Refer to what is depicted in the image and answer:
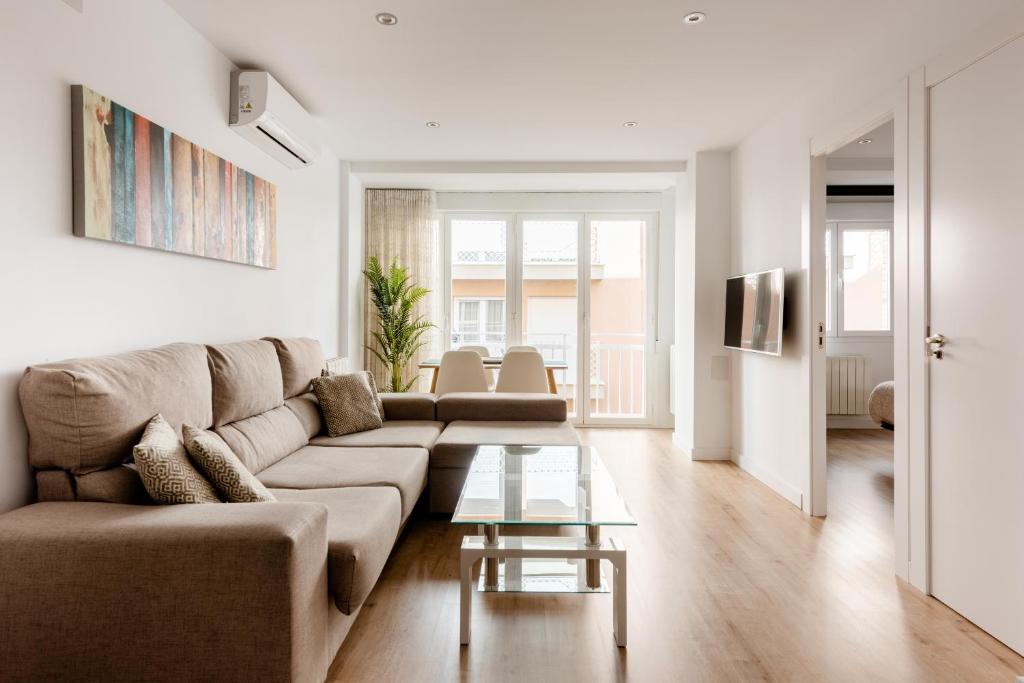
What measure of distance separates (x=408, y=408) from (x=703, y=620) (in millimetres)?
2427

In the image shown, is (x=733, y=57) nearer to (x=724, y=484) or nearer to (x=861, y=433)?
(x=724, y=484)

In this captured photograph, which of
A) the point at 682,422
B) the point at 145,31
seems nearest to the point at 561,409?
the point at 682,422

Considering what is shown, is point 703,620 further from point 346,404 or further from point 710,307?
point 710,307

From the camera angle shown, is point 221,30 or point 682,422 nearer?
point 221,30

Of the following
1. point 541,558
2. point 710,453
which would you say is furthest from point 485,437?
point 710,453

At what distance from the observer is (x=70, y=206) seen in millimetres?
2035

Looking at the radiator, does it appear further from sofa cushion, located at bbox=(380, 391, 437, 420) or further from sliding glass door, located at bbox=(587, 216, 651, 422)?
sofa cushion, located at bbox=(380, 391, 437, 420)

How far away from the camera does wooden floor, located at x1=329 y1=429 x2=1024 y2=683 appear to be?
1874mm

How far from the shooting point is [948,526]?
2326 millimetres

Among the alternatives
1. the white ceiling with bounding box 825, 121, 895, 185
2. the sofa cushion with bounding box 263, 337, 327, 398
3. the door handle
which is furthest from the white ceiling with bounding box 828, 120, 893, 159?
the sofa cushion with bounding box 263, 337, 327, 398

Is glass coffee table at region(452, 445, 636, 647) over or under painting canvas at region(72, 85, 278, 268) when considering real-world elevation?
under

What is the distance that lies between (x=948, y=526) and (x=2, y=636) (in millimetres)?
3131

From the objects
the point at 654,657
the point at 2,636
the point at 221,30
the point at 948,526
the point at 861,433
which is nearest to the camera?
the point at 2,636

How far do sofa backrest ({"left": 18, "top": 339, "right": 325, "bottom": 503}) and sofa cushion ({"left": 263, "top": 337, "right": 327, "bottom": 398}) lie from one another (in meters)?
0.49
